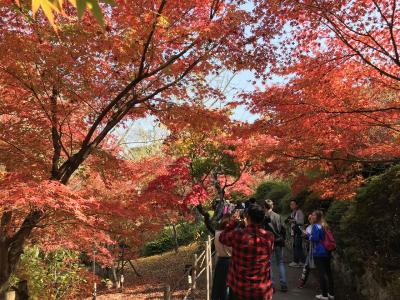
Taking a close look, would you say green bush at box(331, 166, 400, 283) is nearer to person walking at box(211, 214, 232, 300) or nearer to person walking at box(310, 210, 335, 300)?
person walking at box(310, 210, 335, 300)

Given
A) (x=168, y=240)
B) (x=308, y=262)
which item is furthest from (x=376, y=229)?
(x=168, y=240)

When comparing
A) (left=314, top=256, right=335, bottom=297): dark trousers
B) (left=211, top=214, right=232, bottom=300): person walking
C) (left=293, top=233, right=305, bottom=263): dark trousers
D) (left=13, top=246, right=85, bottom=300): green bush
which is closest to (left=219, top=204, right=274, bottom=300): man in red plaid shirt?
(left=211, top=214, right=232, bottom=300): person walking

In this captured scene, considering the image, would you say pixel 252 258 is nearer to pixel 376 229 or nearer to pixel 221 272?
pixel 221 272

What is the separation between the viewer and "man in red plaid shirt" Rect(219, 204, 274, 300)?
3758 millimetres

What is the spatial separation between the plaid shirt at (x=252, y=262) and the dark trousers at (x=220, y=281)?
63.7 inches

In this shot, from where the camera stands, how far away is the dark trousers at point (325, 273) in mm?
6844

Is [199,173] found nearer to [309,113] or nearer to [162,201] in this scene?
[162,201]

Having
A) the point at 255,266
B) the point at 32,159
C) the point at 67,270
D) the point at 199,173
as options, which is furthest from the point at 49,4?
the point at 199,173

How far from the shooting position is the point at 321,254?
6.79m

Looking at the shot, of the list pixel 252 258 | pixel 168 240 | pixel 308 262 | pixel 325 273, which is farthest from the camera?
pixel 168 240

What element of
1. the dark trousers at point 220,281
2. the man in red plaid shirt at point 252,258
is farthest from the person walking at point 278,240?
the man in red plaid shirt at point 252,258

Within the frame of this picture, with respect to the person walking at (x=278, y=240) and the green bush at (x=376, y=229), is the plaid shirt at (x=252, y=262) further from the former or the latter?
the person walking at (x=278, y=240)

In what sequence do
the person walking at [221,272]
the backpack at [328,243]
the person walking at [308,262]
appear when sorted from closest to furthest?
the person walking at [221,272] < the backpack at [328,243] < the person walking at [308,262]

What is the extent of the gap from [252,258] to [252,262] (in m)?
0.04
